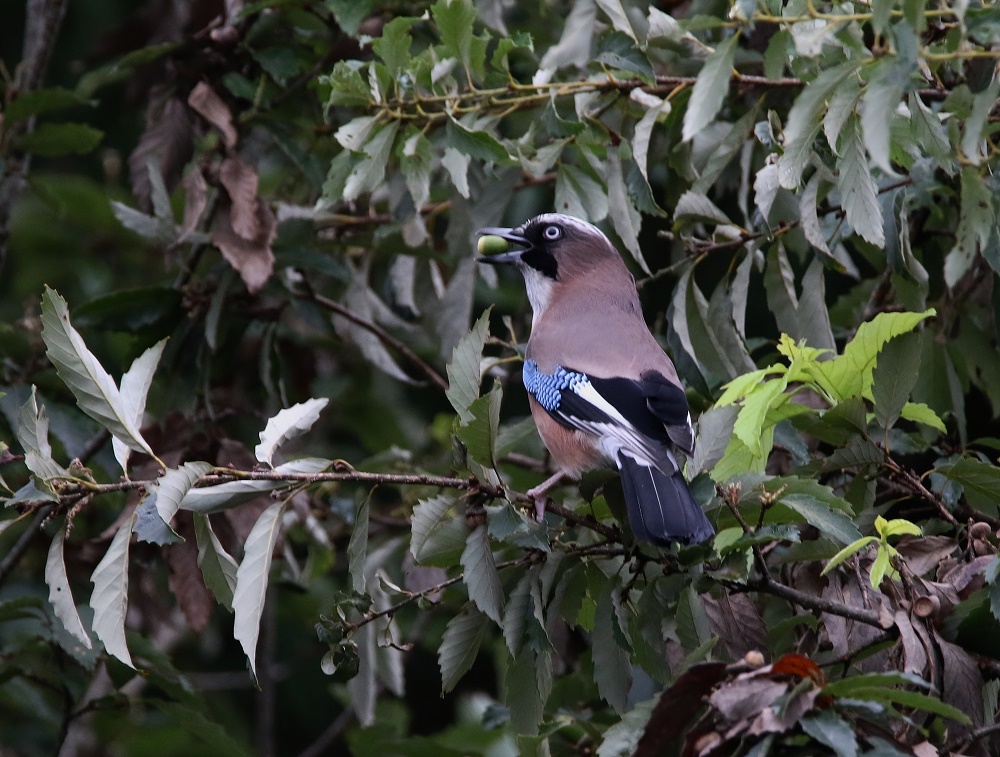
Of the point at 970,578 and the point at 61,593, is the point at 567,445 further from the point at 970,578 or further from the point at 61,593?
the point at 61,593

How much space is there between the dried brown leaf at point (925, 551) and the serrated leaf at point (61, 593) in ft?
6.54

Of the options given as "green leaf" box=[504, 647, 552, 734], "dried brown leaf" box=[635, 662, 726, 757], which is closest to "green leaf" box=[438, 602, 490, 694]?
A: "green leaf" box=[504, 647, 552, 734]

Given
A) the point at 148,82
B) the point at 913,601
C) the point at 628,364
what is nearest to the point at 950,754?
the point at 913,601

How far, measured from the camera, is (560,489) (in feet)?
14.8

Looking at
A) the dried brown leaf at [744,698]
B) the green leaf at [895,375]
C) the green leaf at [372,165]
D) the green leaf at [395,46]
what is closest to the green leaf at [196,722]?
the green leaf at [372,165]

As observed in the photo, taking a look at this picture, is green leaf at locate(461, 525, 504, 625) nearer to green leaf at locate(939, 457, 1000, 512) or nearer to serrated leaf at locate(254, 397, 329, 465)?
serrated leaf at locate(254, 397, 329, 465)

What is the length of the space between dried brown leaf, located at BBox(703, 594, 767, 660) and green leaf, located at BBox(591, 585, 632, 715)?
0.24m

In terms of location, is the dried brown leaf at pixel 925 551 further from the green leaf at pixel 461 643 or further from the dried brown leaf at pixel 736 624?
the green leaf at pixel 461 643

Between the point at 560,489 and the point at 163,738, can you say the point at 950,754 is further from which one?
the point at 163,738

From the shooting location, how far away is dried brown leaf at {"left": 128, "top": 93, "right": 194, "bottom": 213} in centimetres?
467

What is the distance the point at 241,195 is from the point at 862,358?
7.99 ft

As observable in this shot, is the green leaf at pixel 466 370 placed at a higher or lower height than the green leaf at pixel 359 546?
higher

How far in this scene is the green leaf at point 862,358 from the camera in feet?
9.63

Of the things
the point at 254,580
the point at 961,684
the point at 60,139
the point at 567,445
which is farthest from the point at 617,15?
the point at 60,139
